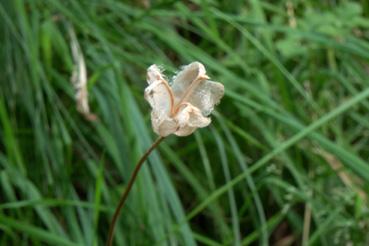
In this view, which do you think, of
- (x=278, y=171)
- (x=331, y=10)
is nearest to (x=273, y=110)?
(x=278, y=171)

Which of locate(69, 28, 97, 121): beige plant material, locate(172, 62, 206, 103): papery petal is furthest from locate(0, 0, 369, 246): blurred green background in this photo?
locate(172, 62, 206, 103): papery petal

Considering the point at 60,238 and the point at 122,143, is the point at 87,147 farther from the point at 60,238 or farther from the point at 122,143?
the point at 60,238

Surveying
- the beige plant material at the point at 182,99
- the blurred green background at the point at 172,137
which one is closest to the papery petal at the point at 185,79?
the beige plant material at the point at 182,99

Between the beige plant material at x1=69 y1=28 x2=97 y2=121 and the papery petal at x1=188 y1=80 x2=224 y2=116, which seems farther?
the beige plant material at x1=69 y1=28 x2=97 y2=121

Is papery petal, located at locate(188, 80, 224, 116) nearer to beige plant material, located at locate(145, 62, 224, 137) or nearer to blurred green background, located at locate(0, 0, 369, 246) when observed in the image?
beige plant material, located at locate(145, 62, 224, 137)

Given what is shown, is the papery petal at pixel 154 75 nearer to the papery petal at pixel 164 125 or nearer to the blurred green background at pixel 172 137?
the papery petal at pixel 164 125
